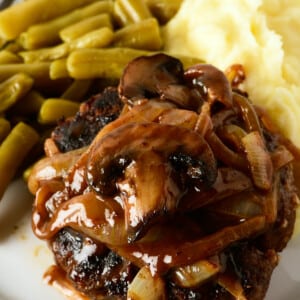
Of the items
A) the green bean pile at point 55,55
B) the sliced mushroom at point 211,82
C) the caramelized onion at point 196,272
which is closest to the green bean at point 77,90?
the green bean pile at point 55,55

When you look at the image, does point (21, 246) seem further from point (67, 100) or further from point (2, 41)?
point (2, 41)

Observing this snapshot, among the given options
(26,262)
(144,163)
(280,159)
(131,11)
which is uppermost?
(144,163)

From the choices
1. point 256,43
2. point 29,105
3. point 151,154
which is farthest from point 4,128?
point 256,43

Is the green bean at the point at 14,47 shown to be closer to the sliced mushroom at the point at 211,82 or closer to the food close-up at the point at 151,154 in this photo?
the food close-up at the point at 151,154

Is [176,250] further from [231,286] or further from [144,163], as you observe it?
[144,163]

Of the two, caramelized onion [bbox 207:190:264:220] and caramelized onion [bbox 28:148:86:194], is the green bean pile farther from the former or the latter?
caramelized onion [bbox 207:190:264:220]

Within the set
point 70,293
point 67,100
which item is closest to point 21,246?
point 70,293

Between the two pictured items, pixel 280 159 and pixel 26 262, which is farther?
pixel 26 262
